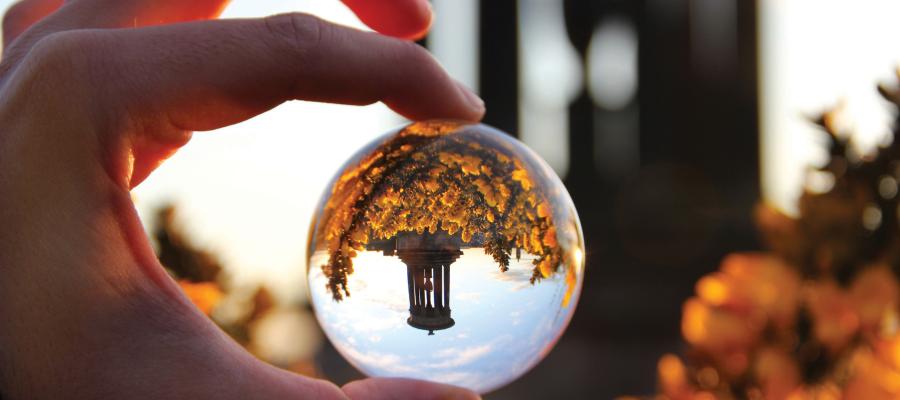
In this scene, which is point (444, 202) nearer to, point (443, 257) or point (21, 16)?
point (443, 257)

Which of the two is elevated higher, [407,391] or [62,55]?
[62,55]

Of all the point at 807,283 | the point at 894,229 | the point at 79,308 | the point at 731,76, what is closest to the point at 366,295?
the point at 79,308

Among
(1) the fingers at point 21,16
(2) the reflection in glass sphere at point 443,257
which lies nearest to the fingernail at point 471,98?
(2) the reflection in glass sphere at point 443,257

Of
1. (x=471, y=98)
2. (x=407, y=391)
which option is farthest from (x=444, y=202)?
(x=471, y=98)

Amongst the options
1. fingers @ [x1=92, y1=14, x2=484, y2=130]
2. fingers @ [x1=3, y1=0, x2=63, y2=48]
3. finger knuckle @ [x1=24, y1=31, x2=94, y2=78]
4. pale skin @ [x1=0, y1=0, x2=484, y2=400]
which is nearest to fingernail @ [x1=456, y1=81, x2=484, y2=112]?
fingers @ [x1=92, y1=14, x2=484, y2=130]

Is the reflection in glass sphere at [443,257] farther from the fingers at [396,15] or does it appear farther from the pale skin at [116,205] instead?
the fingers at [396,15]

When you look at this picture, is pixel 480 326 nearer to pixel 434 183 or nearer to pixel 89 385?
pixel 434 183

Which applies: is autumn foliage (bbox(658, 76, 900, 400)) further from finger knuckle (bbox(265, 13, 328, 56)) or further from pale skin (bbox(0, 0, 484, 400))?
finger knuckle (bbox(265, 13, 328, 56))

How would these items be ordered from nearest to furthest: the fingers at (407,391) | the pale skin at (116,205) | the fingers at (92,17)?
the pale skin at (116,205), the fingers at (407,391), the fingers at (92,17)
